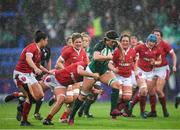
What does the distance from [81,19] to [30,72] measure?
9955mm

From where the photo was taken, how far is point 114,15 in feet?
83.0

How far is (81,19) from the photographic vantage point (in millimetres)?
25141

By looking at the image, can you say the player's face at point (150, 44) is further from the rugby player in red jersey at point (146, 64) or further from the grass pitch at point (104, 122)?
the grass pitch at point (104, 122)

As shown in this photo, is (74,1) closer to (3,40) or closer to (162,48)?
(3,40)

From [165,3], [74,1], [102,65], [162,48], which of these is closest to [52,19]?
[74,1]

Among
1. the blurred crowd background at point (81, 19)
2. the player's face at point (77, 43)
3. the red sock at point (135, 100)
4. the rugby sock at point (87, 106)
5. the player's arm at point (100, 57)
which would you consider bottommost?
the rugby sock at point (87, 106)

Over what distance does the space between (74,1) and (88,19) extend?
85 cm

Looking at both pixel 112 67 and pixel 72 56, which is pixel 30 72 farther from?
pixel 112 67

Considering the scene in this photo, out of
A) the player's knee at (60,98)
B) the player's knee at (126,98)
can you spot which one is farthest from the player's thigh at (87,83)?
the player's knee at (126,98)

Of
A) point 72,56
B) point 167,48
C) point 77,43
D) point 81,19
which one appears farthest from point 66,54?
point 81,19

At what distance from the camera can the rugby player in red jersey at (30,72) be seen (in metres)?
14.9

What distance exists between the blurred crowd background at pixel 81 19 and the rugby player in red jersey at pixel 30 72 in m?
8.82

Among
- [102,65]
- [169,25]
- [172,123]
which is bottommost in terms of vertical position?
[172,123]

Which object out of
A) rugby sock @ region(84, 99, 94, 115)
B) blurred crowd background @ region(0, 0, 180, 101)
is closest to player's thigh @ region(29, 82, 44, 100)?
rugby sock @ region(84, 99, 94, 115)
